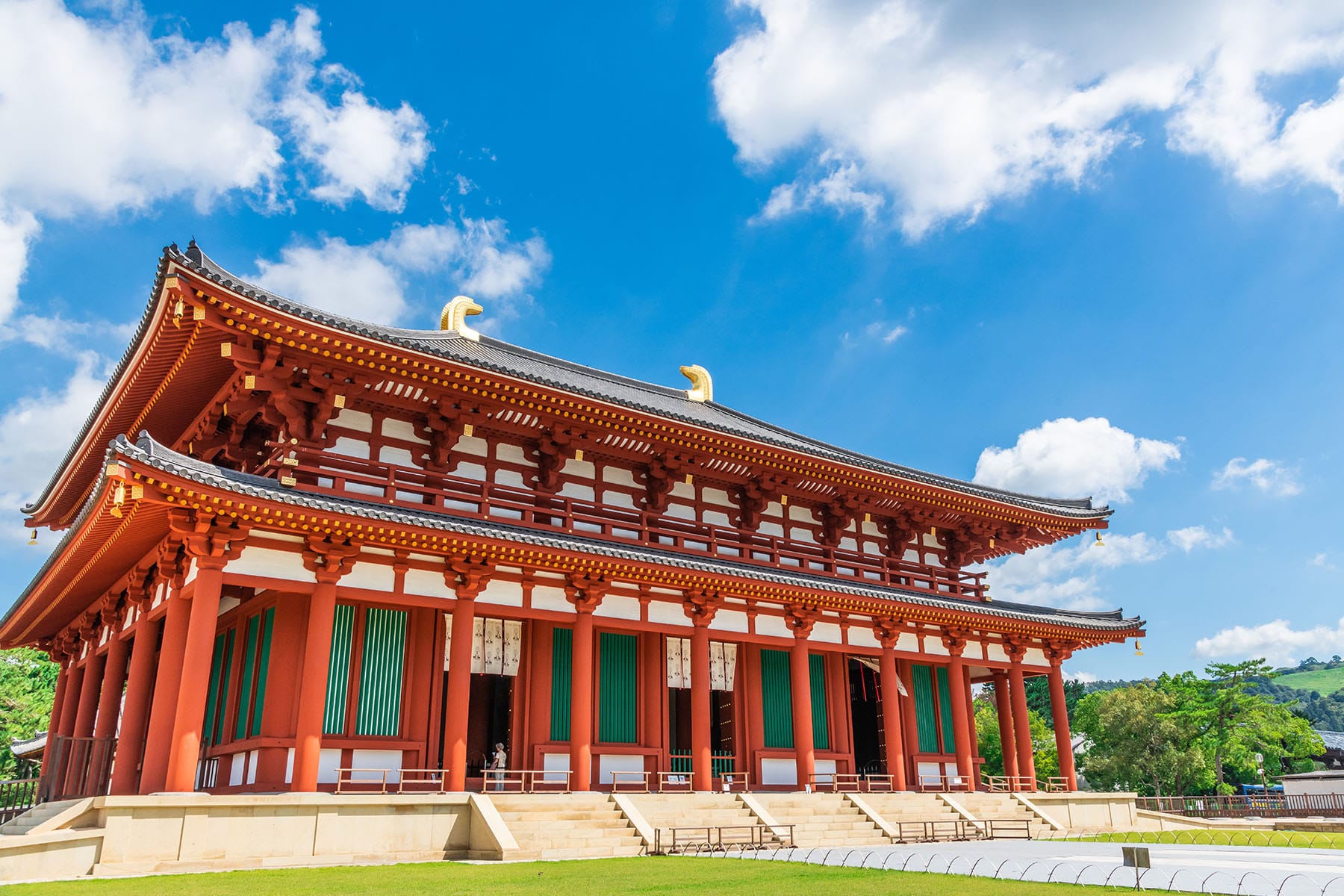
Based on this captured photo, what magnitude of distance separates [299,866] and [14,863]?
3.58 metres

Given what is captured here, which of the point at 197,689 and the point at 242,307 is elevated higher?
the point at 242,307

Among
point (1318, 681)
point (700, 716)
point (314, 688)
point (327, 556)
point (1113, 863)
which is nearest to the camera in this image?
point (1113, 863)

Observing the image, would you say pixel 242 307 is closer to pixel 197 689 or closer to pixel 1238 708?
pixel 197 689

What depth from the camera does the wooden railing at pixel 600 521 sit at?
1786cm

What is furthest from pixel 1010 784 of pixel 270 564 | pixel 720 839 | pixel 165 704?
pixel 165 704

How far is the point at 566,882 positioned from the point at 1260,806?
1407 inches

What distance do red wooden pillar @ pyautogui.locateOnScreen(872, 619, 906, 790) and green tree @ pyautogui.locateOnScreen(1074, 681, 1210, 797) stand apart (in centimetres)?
3371

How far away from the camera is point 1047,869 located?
1312cm

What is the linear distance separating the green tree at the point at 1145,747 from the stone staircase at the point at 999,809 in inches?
1282

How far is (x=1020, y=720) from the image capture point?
2598 centimetres

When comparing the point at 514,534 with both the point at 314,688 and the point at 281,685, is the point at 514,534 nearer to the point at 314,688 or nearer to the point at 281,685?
the point at 314,688

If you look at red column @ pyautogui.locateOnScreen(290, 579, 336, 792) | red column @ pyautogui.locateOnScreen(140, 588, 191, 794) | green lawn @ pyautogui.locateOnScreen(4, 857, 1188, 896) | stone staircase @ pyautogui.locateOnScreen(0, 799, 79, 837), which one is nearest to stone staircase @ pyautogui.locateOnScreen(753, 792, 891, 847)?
green lawn @ pyautogui.locateOnScreen(4, 857, 1188, 896)

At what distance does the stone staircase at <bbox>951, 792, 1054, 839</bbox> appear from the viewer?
21.9 metres

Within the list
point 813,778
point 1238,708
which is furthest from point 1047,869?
point 1238,708
